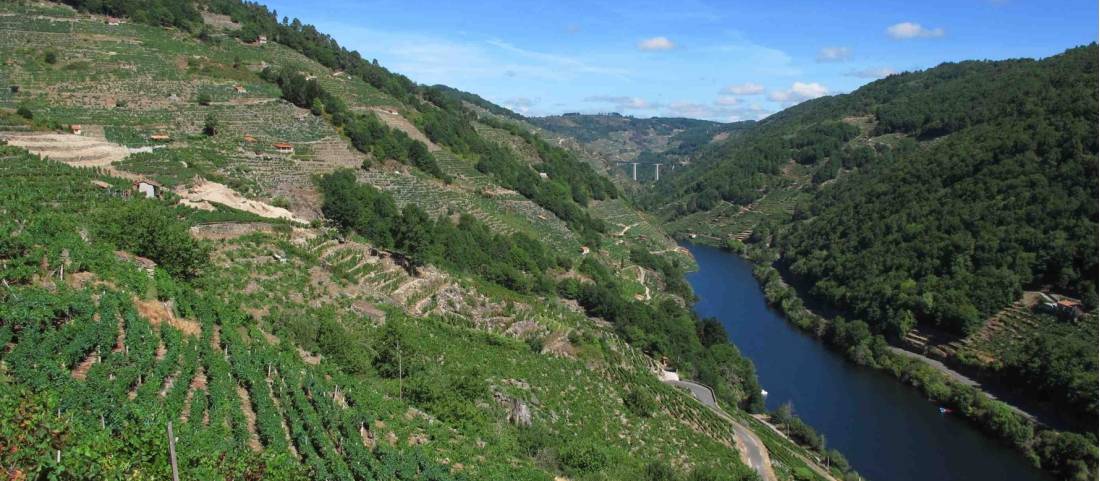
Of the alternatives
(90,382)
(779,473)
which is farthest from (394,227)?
(90,382)

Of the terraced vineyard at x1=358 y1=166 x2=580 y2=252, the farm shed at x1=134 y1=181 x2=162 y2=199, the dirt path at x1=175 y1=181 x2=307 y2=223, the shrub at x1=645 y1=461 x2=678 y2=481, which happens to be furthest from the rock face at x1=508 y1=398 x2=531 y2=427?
the terraced vineyard at x1=358 y1=166 x2=580 y2=252

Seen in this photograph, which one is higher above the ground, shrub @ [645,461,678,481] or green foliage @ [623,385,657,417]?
shrub @ [645,461,678,481]

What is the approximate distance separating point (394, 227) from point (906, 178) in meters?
61.2

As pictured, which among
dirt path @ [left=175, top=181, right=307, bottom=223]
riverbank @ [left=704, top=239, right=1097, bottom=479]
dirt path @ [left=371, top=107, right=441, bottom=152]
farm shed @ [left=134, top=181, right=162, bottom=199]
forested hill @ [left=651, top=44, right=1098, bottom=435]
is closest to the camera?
farm shed @ [left=134, top=181, right=162, bottom=199]

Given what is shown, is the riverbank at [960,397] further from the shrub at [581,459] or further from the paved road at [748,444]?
the shrub at [581,459]

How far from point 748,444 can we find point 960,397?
18694 millimetres

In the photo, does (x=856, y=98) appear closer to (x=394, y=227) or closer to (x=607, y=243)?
(x=607, y=243)

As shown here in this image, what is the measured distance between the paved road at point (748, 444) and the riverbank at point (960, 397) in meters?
15.4

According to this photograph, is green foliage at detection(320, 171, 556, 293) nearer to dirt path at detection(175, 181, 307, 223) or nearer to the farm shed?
dirt path at detection(175, 181, 307, 223)

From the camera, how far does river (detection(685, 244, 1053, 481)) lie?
115 ft

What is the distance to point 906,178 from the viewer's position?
7625 cm

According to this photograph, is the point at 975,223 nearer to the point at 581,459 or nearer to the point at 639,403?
the point at 639,403

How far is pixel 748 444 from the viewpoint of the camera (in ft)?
96.8

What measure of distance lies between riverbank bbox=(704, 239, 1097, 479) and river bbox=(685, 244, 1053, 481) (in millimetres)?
545
